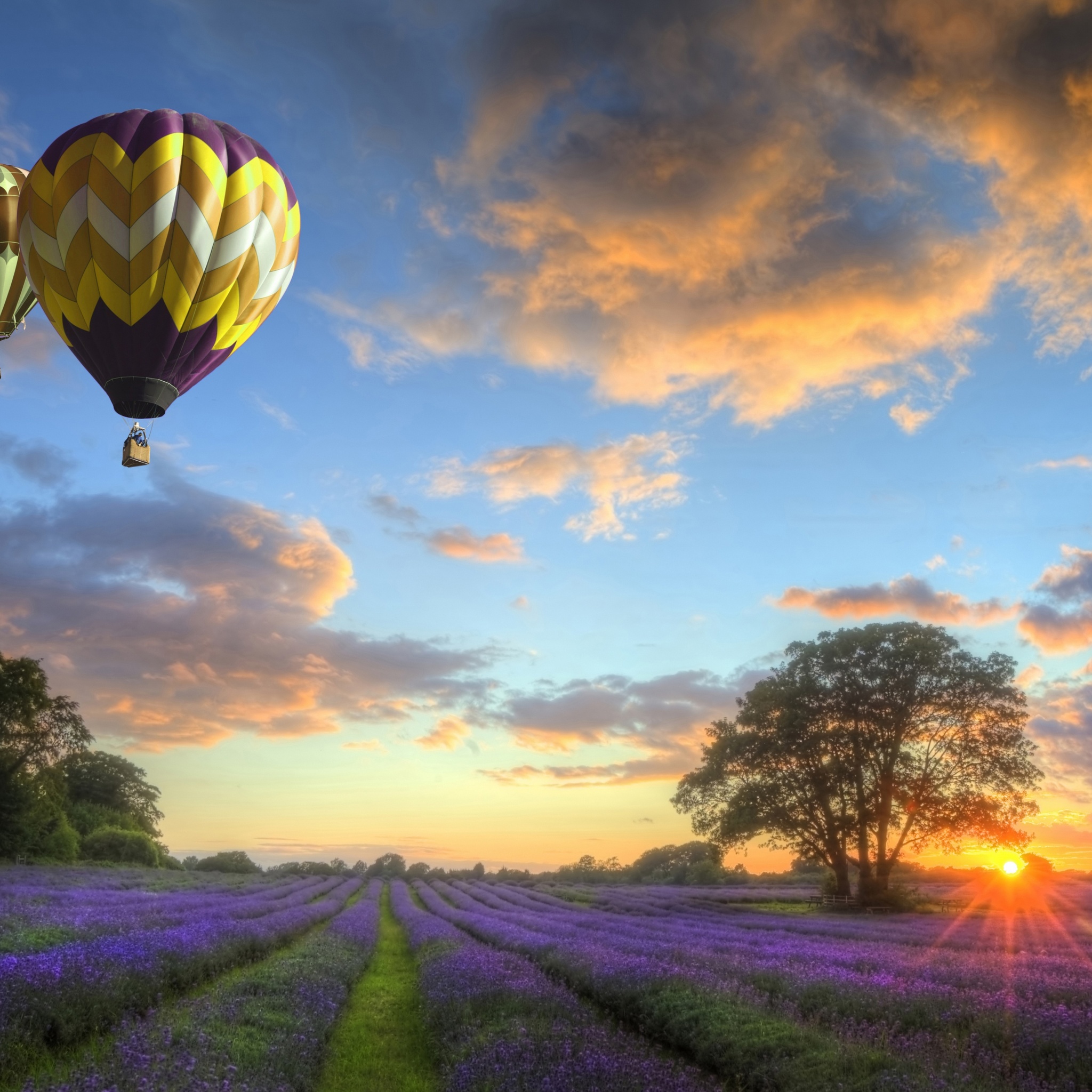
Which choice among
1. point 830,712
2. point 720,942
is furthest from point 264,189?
point 830,712

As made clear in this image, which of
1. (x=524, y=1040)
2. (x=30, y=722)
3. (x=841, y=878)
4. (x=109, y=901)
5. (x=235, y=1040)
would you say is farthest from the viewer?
(x=30, y=722)

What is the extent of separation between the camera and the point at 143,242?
13.1m

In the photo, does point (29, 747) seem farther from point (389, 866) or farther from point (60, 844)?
point (389, 866)

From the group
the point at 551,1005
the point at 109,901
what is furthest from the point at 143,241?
the point at 109,901

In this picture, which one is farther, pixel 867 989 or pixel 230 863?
pixel 230 863

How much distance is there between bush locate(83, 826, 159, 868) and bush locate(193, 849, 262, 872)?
23.0 m

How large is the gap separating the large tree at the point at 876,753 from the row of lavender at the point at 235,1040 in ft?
70.6

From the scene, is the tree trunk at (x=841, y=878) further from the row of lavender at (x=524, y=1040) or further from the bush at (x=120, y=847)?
the bush at (x=120, y=847)

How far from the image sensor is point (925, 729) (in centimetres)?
2775

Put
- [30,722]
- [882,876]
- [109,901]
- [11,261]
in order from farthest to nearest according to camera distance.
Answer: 1. [30,722]
2. [882,876]
3. [109,901]
4. [11,261]

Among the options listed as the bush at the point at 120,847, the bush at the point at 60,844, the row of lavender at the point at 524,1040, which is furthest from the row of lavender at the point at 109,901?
the bush at the point at 120,847

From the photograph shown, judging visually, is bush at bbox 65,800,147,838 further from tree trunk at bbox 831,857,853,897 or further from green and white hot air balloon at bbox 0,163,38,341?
tree trunk at bbox 831,857,853,897

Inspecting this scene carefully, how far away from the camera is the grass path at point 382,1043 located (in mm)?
7211

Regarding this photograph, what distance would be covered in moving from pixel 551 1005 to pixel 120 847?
4983 cm
